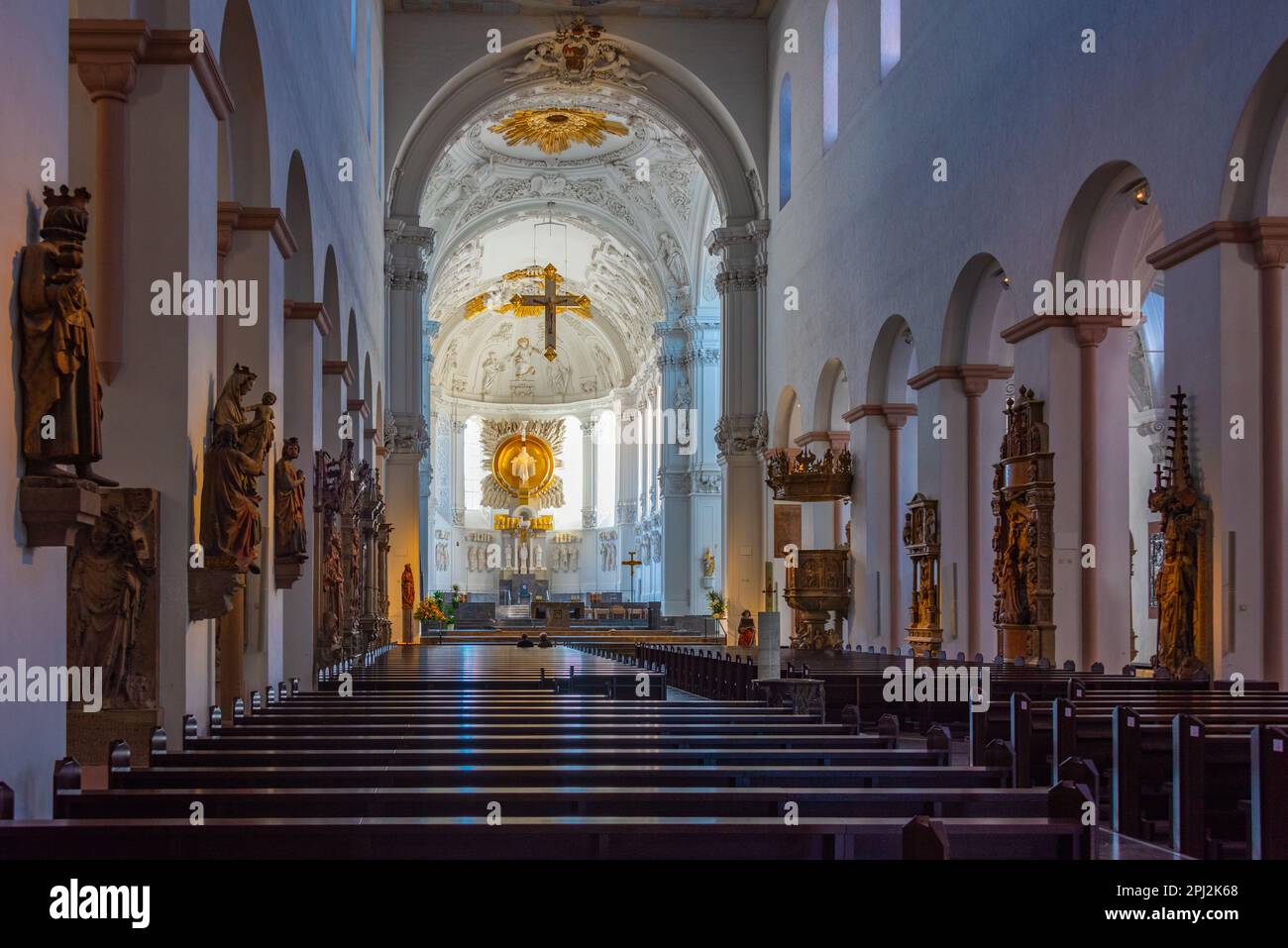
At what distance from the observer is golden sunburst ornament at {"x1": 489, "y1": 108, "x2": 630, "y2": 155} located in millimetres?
29844

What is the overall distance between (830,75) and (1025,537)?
10.2 m

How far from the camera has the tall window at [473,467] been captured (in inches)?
1933

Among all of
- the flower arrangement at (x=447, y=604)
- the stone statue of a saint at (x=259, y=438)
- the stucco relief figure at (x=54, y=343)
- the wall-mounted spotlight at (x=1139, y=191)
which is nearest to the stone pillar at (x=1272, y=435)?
the wall-mounted spotlight at (x=1139, y=191)

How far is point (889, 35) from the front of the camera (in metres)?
18.6

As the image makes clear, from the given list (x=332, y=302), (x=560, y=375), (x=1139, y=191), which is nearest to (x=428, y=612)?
(x=332, y=302)

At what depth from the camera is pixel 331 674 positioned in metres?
13.0

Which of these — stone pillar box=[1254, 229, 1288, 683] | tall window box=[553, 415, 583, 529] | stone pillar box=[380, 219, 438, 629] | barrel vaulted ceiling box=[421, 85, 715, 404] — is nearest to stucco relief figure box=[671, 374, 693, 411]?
barrel vaulted ceiling box=[421, 85, 715, 404]

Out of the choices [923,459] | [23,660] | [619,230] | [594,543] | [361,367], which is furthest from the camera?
[594,543]

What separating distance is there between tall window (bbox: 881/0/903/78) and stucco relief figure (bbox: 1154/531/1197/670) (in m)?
9.77

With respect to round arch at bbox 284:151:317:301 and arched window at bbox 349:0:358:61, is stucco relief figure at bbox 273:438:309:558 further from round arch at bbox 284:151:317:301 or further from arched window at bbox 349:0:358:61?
arched window at bbox 349:0:358:61

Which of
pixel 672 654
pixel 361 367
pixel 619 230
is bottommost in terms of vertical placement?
pixel 672 654
